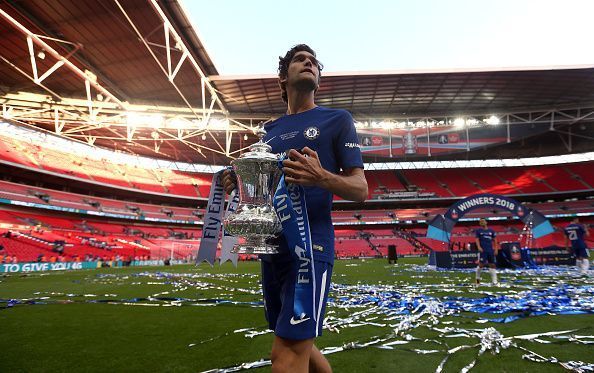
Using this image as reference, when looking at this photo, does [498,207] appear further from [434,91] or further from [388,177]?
[388,177]

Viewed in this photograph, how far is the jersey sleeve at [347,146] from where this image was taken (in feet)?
4.98

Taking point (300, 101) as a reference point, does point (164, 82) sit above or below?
above

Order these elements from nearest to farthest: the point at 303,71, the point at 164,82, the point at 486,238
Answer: the point at 303,71 → the point at 486,238 → the point at 164,82

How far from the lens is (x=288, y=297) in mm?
1336

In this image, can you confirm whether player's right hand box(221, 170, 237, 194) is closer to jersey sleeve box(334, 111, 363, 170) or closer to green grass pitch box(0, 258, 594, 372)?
jersey sleeve box(334, 111, 363, 170)

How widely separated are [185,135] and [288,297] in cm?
2805

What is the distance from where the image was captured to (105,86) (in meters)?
18.1

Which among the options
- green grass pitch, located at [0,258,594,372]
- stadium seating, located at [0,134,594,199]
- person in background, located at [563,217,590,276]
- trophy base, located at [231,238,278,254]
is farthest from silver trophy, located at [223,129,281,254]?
stadium seating, located at [0,134,594,199]

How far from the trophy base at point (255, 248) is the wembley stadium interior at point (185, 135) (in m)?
13.4

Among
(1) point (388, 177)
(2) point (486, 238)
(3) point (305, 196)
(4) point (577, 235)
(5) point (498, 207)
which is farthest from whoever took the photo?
(1) point (388, 177)

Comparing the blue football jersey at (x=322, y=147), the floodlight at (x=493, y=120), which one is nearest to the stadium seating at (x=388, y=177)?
the floodlight at (x=493, y=120)

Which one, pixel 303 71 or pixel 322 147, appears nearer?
pixel 322 147

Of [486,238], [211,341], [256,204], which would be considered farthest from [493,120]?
[256,204]

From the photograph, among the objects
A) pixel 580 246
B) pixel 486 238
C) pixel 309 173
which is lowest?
pixel 580 246
